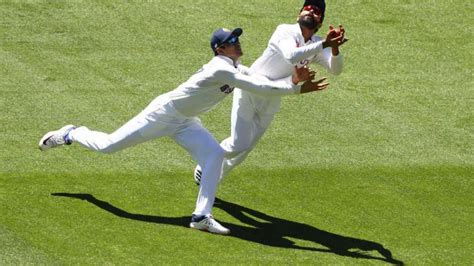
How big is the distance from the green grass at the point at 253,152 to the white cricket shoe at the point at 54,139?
0.39 meters

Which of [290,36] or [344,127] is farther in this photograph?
[344,127]

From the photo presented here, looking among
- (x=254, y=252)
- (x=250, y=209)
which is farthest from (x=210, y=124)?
(x=254, y=252)

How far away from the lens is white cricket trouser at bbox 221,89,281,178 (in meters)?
15.2

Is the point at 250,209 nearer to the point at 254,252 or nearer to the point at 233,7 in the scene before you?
the point at 254,252

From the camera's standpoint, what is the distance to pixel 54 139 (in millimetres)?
15703

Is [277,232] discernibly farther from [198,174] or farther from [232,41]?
[232,41]

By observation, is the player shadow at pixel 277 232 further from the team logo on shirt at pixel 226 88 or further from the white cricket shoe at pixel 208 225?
the team logo on shirt at pixel 226 88

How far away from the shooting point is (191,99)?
14.6 meters

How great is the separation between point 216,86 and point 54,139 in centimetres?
232

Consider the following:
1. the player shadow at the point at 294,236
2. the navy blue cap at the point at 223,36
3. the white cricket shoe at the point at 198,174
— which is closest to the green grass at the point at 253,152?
the player shadow at the point at 294,236

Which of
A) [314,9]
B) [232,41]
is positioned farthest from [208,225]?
[314,9]

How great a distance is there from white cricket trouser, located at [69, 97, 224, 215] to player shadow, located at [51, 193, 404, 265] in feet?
1.66

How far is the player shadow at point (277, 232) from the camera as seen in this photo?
14273mm

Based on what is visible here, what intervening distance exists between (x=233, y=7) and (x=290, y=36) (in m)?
6.86
